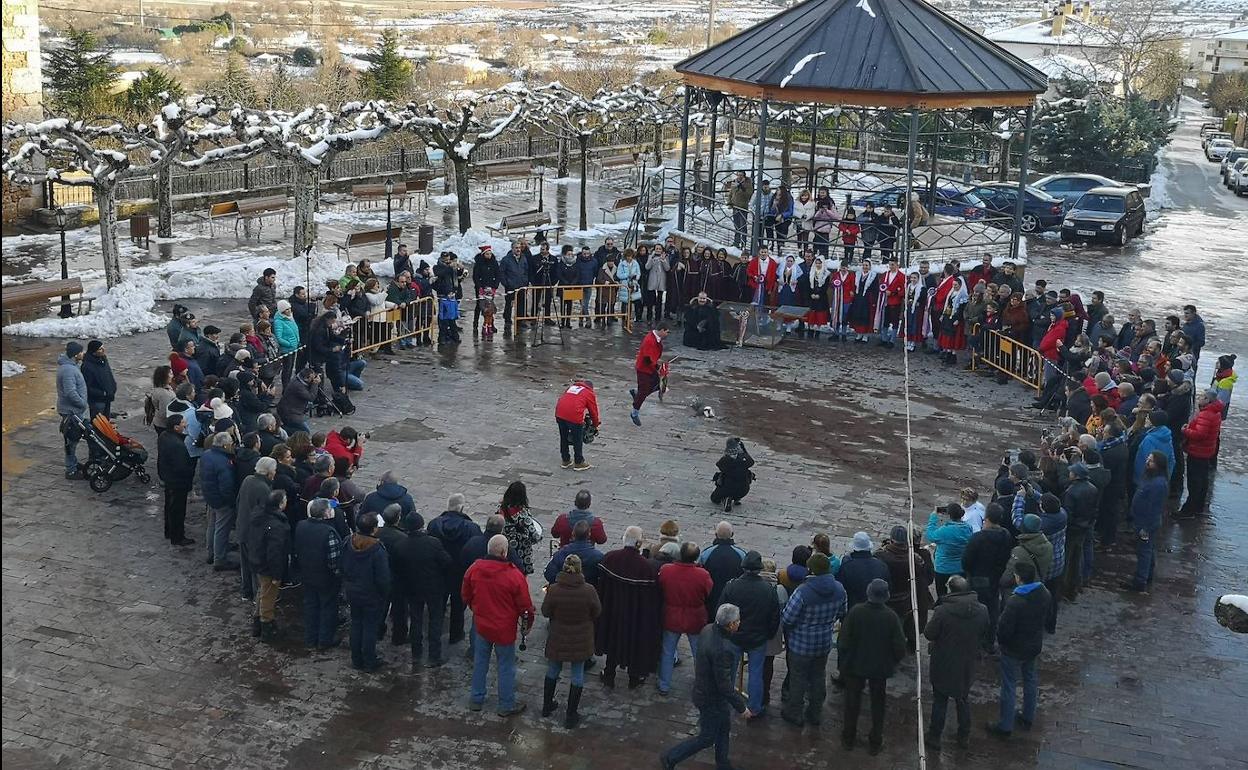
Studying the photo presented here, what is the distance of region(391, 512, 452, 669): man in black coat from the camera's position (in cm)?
982

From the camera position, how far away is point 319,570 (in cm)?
999

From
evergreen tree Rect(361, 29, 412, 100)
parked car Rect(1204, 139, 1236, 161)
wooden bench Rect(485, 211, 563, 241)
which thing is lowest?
wooden bench Rect(485, 211, 563, 241)

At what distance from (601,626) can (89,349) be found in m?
7.52

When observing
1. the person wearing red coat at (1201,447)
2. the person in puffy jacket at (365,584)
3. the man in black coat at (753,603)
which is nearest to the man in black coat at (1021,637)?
the man in black coat at (753,603)

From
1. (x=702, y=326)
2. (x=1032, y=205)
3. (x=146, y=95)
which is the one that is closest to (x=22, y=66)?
(x=146, y=95)

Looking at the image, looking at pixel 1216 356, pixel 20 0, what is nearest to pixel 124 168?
pixel 20 0

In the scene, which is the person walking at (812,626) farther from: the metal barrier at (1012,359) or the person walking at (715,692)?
the metal barrier at (1012,359)

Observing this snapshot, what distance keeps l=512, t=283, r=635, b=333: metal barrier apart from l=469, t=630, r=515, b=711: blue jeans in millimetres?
11068

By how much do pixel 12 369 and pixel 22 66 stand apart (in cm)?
1457

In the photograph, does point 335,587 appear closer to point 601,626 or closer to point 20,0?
point 601,626

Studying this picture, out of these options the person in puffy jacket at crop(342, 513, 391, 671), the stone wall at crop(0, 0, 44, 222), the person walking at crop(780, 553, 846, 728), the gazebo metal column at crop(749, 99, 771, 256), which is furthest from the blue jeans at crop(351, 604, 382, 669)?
the stone wall at crop(0, 0, 44, 222)

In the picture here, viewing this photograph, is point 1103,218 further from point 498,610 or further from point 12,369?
point 498,610

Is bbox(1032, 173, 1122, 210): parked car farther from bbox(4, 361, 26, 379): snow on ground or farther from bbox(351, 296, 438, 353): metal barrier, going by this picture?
bbox(4, 361, 26, 379): snow on ground

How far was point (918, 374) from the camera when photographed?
19328mm
